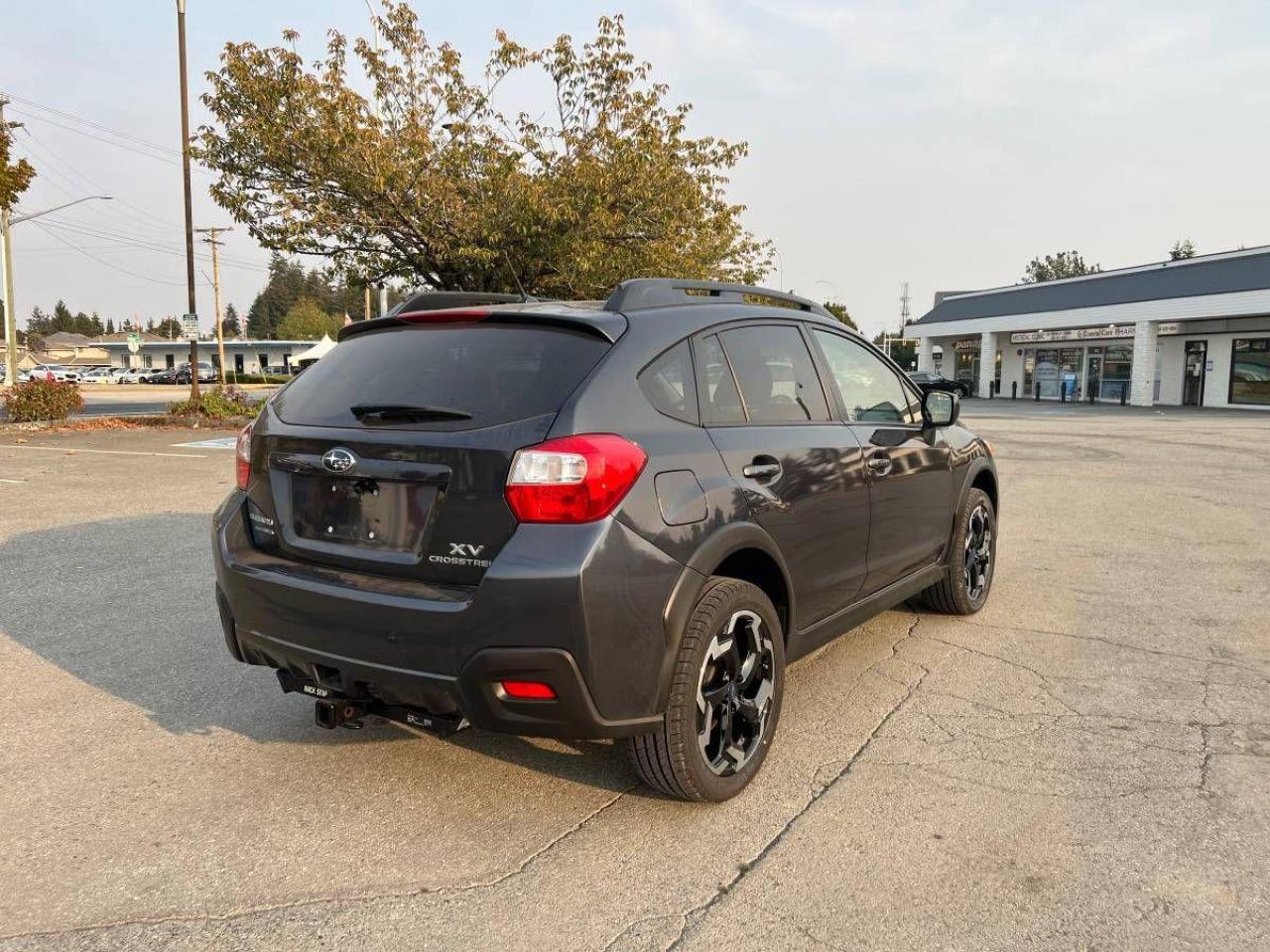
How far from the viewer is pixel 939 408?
15.5 ft

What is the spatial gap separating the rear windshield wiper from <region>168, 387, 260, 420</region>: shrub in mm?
17832

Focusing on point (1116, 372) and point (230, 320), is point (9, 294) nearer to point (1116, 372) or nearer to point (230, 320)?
point (1116, 372)

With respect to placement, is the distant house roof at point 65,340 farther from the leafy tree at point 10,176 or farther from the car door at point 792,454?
the car door at point 792,454

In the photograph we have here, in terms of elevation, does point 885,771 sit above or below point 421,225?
below

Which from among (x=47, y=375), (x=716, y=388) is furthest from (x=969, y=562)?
(x=47, y=375)

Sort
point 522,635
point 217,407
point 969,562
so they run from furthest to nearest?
point 217,407 → point 969,562 → point 522,635

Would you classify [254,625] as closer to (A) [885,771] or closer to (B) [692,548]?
(B) [692,548]

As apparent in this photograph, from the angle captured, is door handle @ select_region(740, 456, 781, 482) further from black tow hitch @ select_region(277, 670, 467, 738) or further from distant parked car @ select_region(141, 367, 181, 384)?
distant parked car @ select_region(141, 367, 181, 384)

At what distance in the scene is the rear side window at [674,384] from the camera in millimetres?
2955

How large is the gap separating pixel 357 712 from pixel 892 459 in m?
2.57

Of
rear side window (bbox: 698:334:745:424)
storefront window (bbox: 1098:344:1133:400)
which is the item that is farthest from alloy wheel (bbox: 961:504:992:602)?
storefront window (bbox: 1098:344:1133:400)

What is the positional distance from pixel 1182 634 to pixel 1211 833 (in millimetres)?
2460

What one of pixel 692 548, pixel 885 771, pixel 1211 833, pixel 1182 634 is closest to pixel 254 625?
pixel 692 548

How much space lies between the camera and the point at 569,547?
254cm
